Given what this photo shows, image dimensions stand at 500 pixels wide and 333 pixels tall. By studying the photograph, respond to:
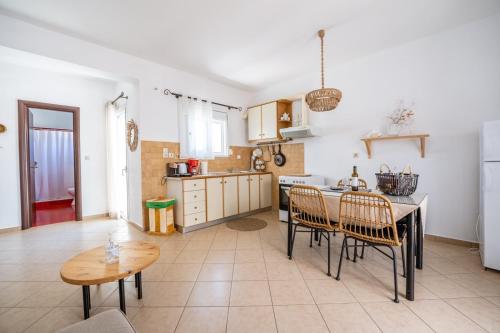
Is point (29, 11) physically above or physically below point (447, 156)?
above

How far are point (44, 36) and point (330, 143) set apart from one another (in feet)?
14.0

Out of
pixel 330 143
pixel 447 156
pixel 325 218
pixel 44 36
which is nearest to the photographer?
pixel 325 218

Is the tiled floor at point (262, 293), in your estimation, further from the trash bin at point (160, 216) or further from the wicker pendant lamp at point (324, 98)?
the wicker pendant lamp at point (324, 98)

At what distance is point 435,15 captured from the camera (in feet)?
7.61

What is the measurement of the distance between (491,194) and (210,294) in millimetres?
2779

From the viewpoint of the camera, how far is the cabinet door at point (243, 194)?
12.9 ft

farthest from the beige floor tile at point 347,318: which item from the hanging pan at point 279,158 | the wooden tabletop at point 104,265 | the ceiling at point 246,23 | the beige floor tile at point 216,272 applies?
the hanging pan at point 279,158

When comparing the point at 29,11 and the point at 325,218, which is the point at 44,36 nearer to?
the point at 29,11

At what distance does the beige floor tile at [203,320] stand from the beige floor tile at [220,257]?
2.43ft

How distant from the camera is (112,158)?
405 cm

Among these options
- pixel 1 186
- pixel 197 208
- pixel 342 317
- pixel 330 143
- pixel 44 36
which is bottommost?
pixel 342 317

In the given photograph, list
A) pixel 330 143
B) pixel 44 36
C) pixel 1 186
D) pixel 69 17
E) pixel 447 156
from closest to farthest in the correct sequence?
1. pixel 69 17
2. pixel 44 36
3. pixel 447 156
4. pixel 1 186
5. pixel 330 143

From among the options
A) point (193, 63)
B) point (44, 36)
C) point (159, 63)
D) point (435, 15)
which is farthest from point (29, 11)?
point (435, 15)

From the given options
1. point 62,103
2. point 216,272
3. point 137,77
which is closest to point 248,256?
point 216,272
